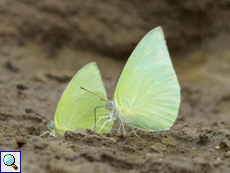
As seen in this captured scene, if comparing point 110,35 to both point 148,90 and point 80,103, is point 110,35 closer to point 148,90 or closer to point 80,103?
point 80,103

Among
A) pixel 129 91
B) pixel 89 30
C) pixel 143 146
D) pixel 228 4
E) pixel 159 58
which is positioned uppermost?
pixel 228 4

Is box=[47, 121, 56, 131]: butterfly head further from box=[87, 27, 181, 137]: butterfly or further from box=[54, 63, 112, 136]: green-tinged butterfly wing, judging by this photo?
box=[87, 27, 181, 137]: butterfly

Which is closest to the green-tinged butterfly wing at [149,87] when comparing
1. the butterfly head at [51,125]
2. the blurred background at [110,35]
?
the butterfly head at [51,125]

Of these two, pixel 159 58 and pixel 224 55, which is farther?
pixel 224 55

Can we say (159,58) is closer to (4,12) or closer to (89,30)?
(89,30)

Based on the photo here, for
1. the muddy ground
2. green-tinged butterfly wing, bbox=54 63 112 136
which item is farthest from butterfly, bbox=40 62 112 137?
the muddy ground

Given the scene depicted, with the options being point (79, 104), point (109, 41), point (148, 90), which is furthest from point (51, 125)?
point (109, 41)

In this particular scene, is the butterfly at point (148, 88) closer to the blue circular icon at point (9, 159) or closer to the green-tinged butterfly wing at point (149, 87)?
the green-tinged butterfly wing at point (149, 87)

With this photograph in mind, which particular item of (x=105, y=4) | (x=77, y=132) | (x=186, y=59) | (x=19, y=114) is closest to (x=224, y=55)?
(x=186, y=59)
